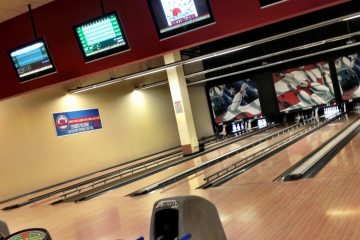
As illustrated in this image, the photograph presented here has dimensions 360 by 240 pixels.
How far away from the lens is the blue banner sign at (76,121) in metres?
10.5

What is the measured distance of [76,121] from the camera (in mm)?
10969

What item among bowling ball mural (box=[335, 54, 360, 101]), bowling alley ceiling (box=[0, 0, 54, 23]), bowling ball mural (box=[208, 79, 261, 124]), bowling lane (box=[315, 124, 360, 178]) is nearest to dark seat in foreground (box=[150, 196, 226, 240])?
bowling lane (box=[315, 124, 360, 178])

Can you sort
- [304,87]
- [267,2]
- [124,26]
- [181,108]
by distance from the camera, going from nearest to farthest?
[267,2] < [124,26] < [181,108] < [304,87]

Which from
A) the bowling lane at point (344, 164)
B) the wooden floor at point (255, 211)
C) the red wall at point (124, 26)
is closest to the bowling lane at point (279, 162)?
the wooden floor at point (255, 211)

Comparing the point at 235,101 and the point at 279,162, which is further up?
the point at 235,101

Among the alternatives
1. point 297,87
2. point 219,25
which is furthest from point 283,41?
point 219,25

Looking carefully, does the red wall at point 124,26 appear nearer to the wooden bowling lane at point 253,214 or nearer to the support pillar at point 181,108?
the wooden bowling lane at point 253,214

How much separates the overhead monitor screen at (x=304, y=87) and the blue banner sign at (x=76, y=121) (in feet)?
22.6

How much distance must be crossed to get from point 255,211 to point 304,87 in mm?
10900

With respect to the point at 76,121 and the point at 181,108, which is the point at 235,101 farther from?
the point at 76,121

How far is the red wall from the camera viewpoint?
414cm

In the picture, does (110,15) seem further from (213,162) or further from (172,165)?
(172,165)

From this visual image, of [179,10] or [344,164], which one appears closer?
[179,10]

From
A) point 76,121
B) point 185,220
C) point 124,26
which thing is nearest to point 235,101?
point 76,121
